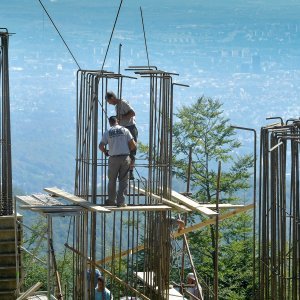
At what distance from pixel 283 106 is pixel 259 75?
309 inches

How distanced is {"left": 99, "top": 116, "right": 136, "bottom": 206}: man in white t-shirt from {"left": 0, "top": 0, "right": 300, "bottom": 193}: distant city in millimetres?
55531

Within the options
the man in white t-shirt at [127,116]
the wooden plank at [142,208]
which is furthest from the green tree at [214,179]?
the wooden plank at [142,208]

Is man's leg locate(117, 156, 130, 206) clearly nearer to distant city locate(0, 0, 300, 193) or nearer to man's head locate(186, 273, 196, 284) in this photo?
man's head locate(186, 273, 196, 284)

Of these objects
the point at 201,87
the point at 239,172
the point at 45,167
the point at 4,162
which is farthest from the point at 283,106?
the point at 4,162

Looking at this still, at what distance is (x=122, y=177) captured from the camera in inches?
584

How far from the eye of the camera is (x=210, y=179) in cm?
3656

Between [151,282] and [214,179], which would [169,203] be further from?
[214,179]

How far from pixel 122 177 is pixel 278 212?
2.38 m

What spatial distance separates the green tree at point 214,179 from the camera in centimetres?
3431

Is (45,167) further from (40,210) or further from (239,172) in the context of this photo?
(40,210)

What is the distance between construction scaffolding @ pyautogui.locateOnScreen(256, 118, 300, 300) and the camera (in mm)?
13852

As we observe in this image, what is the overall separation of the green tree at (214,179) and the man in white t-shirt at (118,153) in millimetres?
17724

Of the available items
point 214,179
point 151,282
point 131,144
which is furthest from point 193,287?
point 214,179

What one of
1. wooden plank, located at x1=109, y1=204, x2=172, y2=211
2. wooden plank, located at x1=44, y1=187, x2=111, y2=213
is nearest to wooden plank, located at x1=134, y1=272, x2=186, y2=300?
wooden plank, located at x1=109, y1=204, x2=172, y2=211
